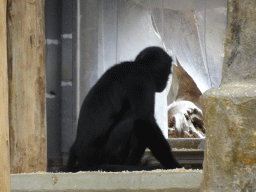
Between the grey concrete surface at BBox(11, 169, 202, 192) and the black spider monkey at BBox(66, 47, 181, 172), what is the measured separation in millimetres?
603

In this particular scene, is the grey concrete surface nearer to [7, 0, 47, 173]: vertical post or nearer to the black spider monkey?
[7, 0, 47, 173]: vertical post

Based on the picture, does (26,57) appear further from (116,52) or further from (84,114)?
(116,52)

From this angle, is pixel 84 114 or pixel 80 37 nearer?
pixel 84 114

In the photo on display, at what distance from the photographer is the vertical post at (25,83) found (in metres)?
2.18

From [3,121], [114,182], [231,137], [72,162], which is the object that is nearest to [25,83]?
[72,162]

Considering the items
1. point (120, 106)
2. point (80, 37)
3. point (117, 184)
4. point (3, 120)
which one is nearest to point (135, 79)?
point (120, 106)

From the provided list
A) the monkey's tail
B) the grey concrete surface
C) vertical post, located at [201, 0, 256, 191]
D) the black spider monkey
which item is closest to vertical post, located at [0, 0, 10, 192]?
vertical post, located at [201, 0, 256, 191]

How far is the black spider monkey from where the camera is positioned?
95.6 inches

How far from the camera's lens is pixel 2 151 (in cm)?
87

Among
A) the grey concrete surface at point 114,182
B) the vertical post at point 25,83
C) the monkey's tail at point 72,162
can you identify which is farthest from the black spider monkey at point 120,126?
the grey concrete surface at point 114,182

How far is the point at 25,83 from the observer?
221 cm

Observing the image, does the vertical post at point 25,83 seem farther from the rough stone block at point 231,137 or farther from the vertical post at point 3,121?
the rough stone block at point 231,137

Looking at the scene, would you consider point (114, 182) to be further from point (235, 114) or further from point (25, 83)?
point (235, 114)

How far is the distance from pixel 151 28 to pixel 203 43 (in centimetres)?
54
